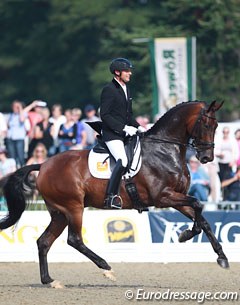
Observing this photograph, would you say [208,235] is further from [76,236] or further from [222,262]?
[76,236]

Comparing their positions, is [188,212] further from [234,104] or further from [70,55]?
[70,55]

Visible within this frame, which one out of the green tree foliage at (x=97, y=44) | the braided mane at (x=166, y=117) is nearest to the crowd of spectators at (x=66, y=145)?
the braided mane at (x=166, y=117)

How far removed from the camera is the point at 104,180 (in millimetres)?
14047

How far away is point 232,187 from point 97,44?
2408 cm

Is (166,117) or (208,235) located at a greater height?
(166,117)

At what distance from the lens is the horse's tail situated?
14.4 metres

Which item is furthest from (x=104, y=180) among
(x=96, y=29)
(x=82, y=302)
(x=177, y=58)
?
(x=96, y=29)

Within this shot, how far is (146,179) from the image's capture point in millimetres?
13891

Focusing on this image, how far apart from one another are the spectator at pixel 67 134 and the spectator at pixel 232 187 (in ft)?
11.3

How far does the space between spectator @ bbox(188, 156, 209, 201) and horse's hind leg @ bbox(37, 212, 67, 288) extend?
6.08 metres

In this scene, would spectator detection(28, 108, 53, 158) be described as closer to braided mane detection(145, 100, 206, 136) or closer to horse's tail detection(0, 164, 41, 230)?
horse's tail detection(0, 164, 41, 230)

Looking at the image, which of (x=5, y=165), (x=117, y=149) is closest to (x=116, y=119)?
(x=117, y=149)

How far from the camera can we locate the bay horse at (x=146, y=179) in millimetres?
13766

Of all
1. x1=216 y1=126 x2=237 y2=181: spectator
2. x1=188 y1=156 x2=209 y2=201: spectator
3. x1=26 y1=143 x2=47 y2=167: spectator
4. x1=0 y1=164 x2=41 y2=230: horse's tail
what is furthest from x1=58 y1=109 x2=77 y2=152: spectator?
x1=0 y1=164 x2=41 y2=230: horse's tail
